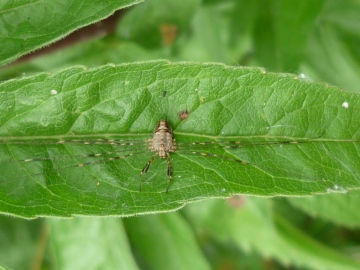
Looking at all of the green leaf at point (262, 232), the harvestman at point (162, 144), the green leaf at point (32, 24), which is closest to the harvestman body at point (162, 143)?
the harvestman at point (162, 144)

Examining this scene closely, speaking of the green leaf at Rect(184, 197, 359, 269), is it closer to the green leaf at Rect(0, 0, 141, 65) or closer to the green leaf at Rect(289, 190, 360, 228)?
the green leaf at Rect(289, 190, 360, 228)

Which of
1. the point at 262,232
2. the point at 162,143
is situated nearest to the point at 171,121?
the point at 162,143

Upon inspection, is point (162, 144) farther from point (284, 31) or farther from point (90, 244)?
point (284, 31)

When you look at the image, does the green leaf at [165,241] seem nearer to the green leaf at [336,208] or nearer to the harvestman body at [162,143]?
the green leaf at [336,208]

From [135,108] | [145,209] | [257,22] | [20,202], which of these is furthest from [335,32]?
[20,202]

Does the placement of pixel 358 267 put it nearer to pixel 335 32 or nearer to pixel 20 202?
pixel 335 32
